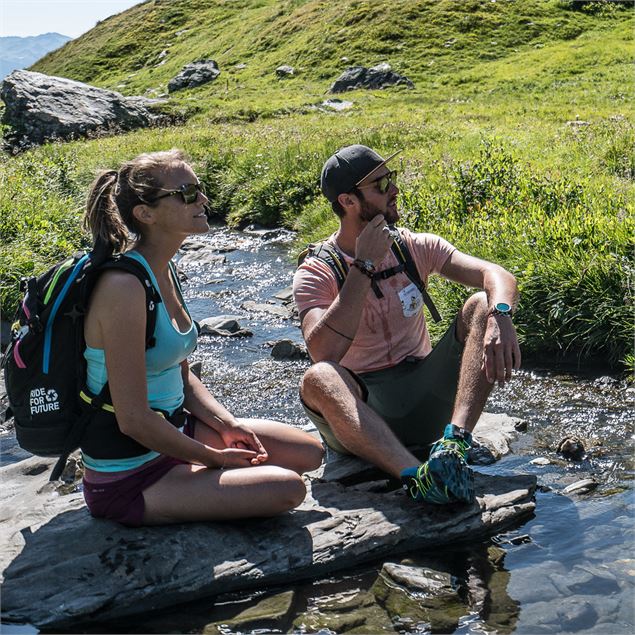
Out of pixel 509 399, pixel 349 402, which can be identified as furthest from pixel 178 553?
pixel 509 399

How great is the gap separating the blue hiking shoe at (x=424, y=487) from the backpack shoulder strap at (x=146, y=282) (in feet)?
5.85

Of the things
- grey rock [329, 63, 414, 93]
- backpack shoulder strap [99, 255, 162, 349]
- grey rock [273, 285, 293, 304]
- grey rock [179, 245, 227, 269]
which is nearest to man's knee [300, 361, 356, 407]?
backpack shoulder strap [99, 255, 162, 349]

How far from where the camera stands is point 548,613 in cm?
472

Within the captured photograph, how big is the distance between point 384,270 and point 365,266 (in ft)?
1.80

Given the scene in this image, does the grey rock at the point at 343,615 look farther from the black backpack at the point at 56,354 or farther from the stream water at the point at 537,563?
the black backpack at the point at 56,354

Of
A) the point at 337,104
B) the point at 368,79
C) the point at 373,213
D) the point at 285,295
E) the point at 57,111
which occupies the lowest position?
the point at 285,295

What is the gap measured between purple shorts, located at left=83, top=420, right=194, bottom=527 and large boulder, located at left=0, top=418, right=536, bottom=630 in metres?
0.08

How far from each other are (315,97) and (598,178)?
33.8m

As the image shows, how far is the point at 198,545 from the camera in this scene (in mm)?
5047

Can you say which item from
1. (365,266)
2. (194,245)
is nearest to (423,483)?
(365,266)

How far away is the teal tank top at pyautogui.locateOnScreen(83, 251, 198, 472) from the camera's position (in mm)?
4812

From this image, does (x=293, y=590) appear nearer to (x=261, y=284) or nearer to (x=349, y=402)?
(x=349, y=402)

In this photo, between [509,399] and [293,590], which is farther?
[509,399]

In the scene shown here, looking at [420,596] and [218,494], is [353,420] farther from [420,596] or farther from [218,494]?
[420,596]
